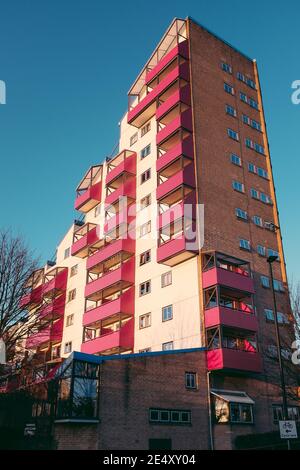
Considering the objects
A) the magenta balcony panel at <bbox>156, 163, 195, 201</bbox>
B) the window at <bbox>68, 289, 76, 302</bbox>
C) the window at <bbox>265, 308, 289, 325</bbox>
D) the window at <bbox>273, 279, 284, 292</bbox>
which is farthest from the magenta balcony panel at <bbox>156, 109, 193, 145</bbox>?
the window at <bbox>68, 289, 76, 302</bbox>

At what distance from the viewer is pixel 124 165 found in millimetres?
49375

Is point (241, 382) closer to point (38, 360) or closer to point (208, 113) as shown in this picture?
point (38, 360)

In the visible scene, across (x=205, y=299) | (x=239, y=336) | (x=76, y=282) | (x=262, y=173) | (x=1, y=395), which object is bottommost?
(x=1, y=395)

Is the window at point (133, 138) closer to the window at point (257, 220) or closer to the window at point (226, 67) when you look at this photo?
the window at point (226, 67)

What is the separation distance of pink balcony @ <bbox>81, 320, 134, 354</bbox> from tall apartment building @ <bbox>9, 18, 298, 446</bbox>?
0.09 m

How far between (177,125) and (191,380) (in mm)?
23323

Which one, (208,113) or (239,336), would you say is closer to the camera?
(239,336)

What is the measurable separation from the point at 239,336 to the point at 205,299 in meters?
4.46

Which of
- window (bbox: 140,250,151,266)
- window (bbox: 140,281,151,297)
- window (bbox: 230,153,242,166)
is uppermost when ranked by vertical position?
window (bbox: 230,153,242,166)

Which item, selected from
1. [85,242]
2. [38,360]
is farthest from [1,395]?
[85,242]

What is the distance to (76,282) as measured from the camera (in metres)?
56.8

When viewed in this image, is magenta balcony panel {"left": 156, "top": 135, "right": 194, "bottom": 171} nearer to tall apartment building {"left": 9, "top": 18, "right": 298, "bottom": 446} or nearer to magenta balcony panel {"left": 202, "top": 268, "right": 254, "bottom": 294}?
tall apartment building {"left": 9, "top": 18, "right": 298, "bottom": 446}

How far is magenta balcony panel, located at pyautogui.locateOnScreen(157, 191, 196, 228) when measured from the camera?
39156mm

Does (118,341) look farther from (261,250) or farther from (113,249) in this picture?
(261,250)
